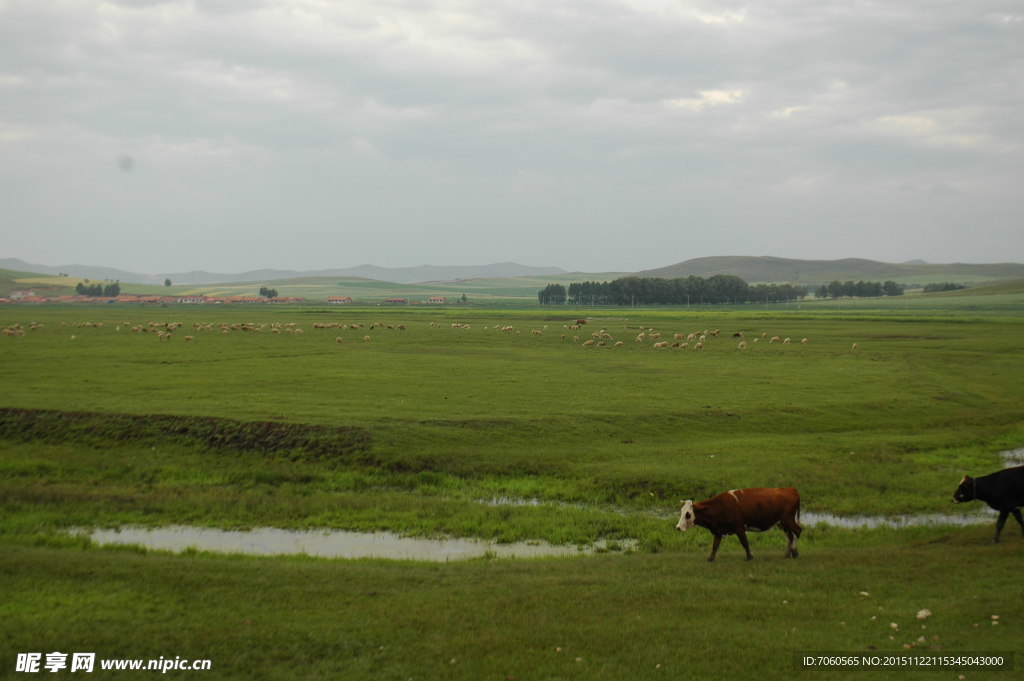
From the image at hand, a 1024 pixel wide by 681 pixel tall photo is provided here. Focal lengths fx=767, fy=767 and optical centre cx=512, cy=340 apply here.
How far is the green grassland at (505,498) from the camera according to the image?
1104cm

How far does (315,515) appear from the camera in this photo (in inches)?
856

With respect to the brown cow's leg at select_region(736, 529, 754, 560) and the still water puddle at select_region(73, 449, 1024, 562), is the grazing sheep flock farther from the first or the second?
the brown cow's leg at select_region(736, 529, 754, 560)

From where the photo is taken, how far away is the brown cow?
49.6 ft

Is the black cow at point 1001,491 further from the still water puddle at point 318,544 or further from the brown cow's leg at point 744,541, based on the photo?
the still water puddle at point 318,544

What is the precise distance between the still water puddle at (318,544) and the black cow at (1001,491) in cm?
820

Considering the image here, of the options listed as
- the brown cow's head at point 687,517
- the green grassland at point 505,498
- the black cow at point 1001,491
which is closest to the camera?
the green grassland at point 505,498

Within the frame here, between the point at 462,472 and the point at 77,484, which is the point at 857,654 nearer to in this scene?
the point at 462,472

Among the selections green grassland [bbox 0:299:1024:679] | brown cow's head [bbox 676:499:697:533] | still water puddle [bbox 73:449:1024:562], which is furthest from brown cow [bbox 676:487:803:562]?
still water puddle [bbox 73:449:1024:562]

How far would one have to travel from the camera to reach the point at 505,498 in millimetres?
23703

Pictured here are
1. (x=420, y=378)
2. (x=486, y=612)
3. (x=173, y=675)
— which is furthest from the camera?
(x=420, y=378)

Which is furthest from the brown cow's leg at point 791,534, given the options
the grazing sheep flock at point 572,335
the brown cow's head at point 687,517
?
the grazing sheep flock at point 572,335

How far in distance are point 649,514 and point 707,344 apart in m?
48.3

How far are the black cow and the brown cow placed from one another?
3.85 meters

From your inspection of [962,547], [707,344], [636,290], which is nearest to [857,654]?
[962,547]
